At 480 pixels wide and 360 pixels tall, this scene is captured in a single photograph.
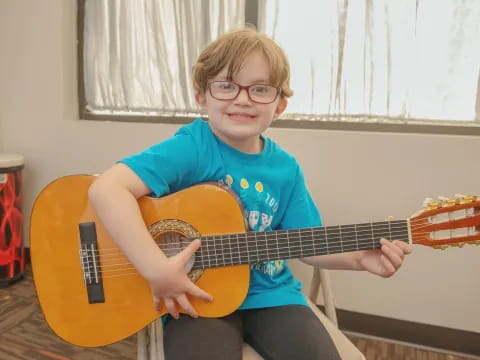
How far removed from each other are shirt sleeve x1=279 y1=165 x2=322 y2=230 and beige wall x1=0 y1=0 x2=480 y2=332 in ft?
2.26

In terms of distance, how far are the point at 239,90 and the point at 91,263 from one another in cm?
64

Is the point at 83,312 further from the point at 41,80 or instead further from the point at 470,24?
the point at 470,24

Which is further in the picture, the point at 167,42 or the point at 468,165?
the point at 167,42

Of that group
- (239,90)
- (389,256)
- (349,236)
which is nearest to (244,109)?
(239,90)

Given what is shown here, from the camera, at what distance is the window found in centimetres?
185

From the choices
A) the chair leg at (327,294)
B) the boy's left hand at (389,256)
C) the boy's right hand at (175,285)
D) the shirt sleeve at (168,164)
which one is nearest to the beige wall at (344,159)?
the chair leg at (327,294)

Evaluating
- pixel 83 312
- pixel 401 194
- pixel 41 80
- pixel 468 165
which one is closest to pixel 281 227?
pixel 83 312

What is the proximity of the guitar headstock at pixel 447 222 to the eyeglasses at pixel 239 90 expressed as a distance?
54cm

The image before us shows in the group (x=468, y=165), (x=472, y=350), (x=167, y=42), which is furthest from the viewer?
(x=167, y=42)

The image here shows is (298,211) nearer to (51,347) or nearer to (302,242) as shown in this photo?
(302,242)

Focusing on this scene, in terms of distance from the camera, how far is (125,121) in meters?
2.38

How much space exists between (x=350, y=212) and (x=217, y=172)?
100 cm

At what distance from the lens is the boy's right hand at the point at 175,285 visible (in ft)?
3.37

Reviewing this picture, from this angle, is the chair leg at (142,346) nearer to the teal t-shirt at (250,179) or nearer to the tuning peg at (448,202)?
the teal t-shirt at (250,179)
